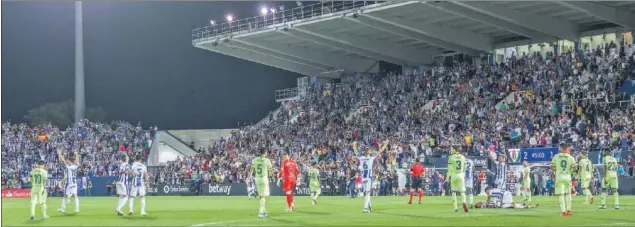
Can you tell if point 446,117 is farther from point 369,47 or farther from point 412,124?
point 369,47

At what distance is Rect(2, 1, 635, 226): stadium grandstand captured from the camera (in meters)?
48.2

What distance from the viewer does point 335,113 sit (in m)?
67.2

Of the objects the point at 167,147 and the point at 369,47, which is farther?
the point at 167,147

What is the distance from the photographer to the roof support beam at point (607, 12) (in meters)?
50.0

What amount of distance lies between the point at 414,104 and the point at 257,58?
16706mm

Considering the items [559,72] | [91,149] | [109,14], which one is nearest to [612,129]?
[559,72]

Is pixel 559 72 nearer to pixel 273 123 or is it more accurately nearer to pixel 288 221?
pixel 273 123

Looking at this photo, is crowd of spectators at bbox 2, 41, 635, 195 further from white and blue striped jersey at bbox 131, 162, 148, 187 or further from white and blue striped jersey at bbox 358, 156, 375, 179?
white and blue striped jersey at bbox 131, 162, 148, 187

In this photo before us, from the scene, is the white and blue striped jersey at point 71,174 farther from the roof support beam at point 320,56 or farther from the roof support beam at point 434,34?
the roof support beam at point 320,56

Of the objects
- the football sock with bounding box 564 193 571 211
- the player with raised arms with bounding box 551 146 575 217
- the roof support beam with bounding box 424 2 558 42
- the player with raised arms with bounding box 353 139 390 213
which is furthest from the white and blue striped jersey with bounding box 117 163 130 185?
the roof support beam with bounding box 424 2 558 42

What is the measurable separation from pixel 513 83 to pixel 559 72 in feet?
10.0

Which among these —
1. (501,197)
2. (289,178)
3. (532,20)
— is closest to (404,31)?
(532,20)

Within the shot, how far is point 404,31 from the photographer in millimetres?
60031

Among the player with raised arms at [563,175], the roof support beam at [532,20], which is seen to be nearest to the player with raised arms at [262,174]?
the player with raised arms at [563,175]
